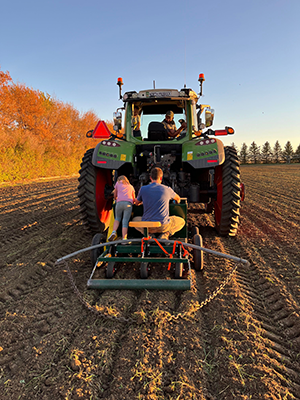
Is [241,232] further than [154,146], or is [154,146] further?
[241,232]

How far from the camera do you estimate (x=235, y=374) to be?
1.83m

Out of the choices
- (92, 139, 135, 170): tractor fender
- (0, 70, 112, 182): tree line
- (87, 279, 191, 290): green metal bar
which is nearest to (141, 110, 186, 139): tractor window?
(92, 139, 135, 170): tractor fender

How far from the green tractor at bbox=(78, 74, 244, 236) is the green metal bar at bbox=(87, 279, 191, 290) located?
74.6 inches

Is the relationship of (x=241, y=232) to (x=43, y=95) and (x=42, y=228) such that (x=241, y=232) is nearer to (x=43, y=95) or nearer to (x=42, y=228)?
(x=42, y=228)

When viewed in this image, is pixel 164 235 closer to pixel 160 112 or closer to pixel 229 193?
pixel 229 193

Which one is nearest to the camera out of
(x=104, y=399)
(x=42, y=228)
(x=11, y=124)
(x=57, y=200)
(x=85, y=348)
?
(x=104, y=399)

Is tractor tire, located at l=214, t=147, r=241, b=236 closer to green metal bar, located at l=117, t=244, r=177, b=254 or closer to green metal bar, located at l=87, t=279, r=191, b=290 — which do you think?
green metal bar, located at l=117, t=244, r=177, b=254

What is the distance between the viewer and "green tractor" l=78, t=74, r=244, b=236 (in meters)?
4.36

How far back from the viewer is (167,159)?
4.83m

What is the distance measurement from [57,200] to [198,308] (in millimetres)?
7512

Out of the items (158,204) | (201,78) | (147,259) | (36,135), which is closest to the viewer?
(147,259)

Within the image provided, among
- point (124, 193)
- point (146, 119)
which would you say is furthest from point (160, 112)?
point (124, 193)

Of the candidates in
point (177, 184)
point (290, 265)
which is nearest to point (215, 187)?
point (177, 184)

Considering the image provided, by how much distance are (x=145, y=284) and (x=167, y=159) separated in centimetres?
266
